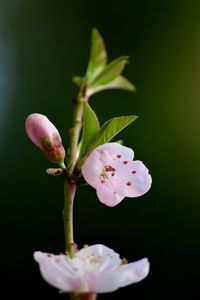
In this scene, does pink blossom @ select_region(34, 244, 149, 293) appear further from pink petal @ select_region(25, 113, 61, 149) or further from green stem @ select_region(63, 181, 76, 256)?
pink petal @ select_region(25, 113, 61, 149)

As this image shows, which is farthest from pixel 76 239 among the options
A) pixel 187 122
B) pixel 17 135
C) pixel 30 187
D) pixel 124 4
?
pixel 124 4

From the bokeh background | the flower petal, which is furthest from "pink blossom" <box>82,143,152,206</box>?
the bokeh background

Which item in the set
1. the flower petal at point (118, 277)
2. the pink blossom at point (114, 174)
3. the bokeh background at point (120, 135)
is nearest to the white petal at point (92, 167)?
the pink blossom at point (114, 174)

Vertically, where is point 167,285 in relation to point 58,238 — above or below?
below

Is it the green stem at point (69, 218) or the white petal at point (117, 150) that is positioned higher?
the white petal at point (117, 150)

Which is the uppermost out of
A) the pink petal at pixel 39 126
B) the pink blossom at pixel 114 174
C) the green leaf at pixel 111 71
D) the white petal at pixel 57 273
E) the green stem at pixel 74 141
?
the green leaf at pixel 111 71

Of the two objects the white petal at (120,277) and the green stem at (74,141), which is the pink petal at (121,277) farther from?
the green stem at (74,141)

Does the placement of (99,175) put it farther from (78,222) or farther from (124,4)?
(124,4)
